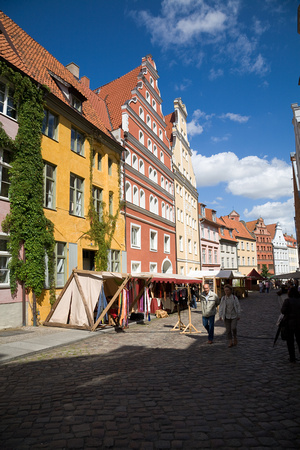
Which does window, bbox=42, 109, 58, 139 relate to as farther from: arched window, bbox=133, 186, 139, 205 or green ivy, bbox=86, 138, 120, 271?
arched window, bbox=133, 186, 139, 205

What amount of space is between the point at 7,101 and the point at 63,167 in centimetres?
393

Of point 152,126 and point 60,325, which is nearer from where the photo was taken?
point 60,325

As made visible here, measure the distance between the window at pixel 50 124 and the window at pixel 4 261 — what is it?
565cm

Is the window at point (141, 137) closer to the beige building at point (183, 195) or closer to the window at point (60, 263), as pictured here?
the beige building at point (183, 195)

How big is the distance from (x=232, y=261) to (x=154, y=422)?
53.4 m

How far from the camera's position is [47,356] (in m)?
8.53

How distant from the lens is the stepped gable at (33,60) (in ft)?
48.1

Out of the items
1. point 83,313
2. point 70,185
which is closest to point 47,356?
point 83,313

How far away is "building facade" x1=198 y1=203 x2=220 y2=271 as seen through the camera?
140 ft

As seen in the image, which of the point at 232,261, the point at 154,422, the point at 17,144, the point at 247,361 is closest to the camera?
the point at 154,422

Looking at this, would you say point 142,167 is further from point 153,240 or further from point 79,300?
point 79,300

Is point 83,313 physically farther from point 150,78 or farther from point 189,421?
point 150,78

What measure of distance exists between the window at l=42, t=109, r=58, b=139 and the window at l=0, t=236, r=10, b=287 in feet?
18.6

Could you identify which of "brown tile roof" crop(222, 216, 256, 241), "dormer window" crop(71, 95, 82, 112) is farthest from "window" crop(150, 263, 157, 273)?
"brown tile roof" crop(222, 216, 256, 241)
